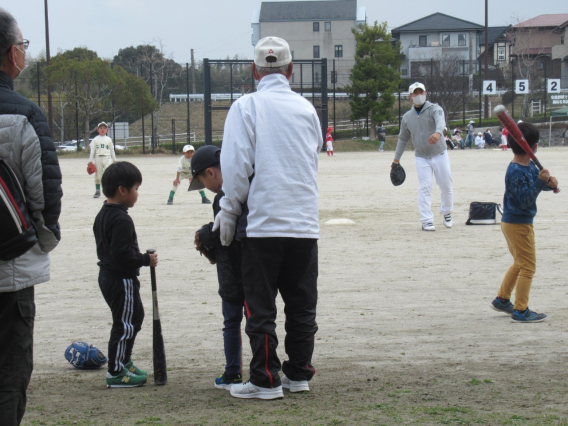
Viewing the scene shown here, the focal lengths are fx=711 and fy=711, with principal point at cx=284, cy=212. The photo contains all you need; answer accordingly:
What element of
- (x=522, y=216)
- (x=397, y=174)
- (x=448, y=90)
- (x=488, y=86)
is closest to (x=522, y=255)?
(x=522, y=216)

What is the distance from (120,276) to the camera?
4285mm

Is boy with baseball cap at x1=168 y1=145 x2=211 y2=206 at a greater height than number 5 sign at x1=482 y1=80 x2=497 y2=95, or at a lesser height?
lesser

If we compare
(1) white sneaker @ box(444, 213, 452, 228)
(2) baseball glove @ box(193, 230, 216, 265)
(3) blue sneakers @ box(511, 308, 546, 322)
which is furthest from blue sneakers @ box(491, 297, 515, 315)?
(1) white sneaker @ box(444, 213, 452, 228)

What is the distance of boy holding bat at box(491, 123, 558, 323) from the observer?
219 inches

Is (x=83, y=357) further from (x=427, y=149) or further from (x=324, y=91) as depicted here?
(x=324, y=91)

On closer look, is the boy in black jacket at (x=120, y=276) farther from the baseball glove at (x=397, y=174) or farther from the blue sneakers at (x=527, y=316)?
the baseball glove at (x=397, y=174)

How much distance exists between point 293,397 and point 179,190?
15.7m

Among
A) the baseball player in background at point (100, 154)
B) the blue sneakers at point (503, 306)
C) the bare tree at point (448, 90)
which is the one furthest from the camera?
the bare tree at point (448, 90)

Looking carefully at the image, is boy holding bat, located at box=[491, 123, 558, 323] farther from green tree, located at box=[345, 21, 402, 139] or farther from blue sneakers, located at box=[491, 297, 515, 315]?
green tree, located at box=[345, 21, 402, 139]

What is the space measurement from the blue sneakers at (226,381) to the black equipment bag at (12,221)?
66.7 inches

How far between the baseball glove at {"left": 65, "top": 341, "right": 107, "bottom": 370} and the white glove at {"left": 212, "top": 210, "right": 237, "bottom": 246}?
1.40 metres

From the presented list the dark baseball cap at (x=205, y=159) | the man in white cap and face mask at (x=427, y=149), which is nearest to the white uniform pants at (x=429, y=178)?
the man in white cap and face mask at (x=427, y=149)

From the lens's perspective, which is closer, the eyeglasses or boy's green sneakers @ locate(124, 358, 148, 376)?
the eyeglasses

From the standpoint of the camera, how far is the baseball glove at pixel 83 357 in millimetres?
4676
